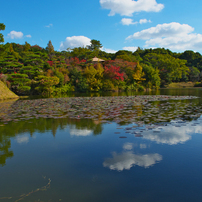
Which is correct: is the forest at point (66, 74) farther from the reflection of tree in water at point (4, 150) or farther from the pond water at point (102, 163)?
the pond water at point (102, 163)

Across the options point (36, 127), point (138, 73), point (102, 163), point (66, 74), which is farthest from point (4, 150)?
point (138, 73)

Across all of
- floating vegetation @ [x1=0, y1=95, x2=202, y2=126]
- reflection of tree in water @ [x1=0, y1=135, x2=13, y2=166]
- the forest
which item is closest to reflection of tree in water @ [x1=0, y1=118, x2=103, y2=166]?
reflection of tree in water @ [x1=0, y1=135, x2=13, y2=166]

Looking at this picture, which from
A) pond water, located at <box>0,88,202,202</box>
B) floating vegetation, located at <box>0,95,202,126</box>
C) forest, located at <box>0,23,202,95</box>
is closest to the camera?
pond water, located at <box>0,88,202,202</box>

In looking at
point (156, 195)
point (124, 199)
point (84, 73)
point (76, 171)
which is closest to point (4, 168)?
point (76, 171)

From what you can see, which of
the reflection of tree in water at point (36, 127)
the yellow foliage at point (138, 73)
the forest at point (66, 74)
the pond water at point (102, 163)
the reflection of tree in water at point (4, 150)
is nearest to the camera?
the pond water at point (102, 163)

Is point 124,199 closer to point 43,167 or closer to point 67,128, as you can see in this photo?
point 43,167

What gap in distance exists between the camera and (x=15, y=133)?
4.21 meters

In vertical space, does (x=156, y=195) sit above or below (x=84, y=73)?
below

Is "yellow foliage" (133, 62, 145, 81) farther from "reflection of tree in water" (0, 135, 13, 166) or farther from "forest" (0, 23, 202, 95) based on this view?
"reflection of tree in water" (0, 135, 13, 166)

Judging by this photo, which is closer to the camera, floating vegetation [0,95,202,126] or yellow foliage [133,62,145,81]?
floating vegetation [0,95,202,126]

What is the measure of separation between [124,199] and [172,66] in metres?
41.6

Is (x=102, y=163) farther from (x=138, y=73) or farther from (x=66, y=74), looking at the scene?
(x=138, y=73)

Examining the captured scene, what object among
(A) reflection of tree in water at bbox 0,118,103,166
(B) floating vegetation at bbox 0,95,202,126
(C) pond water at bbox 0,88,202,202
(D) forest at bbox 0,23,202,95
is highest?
(D) forest at bbox 0,23,202,95

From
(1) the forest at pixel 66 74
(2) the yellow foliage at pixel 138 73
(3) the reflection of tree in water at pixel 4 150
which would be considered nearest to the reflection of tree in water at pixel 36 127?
(3) the reflection of tree in water at pixel 4 150
